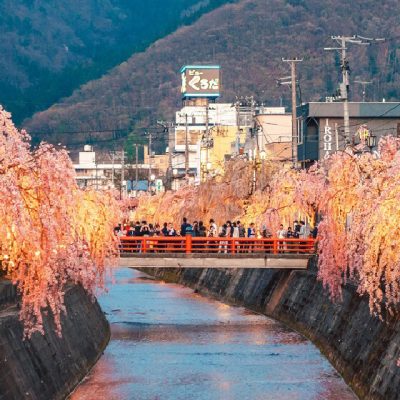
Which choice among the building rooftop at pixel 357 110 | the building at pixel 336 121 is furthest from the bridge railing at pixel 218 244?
the building rooftop at pixel 357 110

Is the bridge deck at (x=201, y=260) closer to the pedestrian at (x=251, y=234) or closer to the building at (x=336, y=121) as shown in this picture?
the pedestrian at (x=251, y=234)

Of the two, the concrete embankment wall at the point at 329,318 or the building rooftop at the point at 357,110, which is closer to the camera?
the concrete embankment wall at the point at 329,318

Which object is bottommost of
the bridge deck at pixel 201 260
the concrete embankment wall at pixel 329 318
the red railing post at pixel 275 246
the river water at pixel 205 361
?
the river water at pixel 205 361

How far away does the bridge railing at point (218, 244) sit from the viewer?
5184 centimetres

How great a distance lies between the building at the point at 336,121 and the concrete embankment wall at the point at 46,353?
46320 millimetres

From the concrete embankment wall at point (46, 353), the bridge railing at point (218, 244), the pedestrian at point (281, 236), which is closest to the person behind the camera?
the concrete embankment wall at point (46, 353)

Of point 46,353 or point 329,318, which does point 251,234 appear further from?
point 46,353

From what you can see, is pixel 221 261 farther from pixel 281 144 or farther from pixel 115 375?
pixel 281 144

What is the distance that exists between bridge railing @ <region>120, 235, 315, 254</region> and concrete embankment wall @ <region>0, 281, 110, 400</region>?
7.79 m

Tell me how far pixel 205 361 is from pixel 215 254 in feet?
30.5

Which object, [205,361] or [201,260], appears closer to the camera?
[205,361]

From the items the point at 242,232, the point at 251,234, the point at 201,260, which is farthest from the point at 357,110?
the point at 201,260

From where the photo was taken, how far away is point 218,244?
5172 cm

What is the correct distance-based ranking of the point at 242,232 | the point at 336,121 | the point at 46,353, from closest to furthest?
the point at 46,353
the point at 242,232
the point at 336,121
